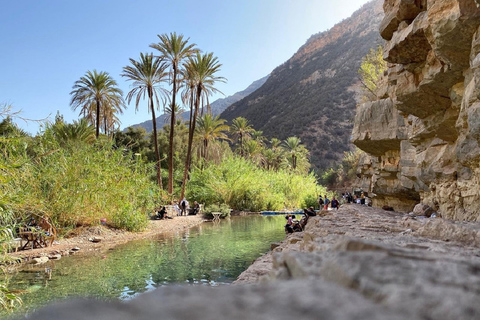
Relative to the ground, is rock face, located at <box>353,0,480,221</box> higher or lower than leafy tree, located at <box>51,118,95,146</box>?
lower

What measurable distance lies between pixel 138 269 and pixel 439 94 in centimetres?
796

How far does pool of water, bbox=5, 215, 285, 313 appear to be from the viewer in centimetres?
668

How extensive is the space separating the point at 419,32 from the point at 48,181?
11.1 meters

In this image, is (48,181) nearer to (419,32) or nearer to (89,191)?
(89,191)

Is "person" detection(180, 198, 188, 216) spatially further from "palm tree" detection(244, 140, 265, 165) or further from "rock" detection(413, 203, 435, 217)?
"palm tree" detection(244, 140, 265, 165)

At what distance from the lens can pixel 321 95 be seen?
63.8 meters

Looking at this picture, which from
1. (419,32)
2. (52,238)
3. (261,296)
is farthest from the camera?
(52,238)

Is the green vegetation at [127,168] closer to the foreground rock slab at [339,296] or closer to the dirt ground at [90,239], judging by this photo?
the dirt ground at [90,239]

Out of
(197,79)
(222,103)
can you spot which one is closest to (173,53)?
(197,79)

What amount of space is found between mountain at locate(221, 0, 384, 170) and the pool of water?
120 ft

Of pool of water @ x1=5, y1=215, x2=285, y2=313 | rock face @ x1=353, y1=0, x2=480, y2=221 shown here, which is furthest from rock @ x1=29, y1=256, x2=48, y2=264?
rock face @ x1=353, y1=0, x2=480, y2=221

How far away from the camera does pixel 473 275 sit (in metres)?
1.16

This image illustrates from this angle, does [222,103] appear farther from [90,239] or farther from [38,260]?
[38,260]

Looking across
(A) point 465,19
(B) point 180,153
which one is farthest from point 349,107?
(A) point 465,19
